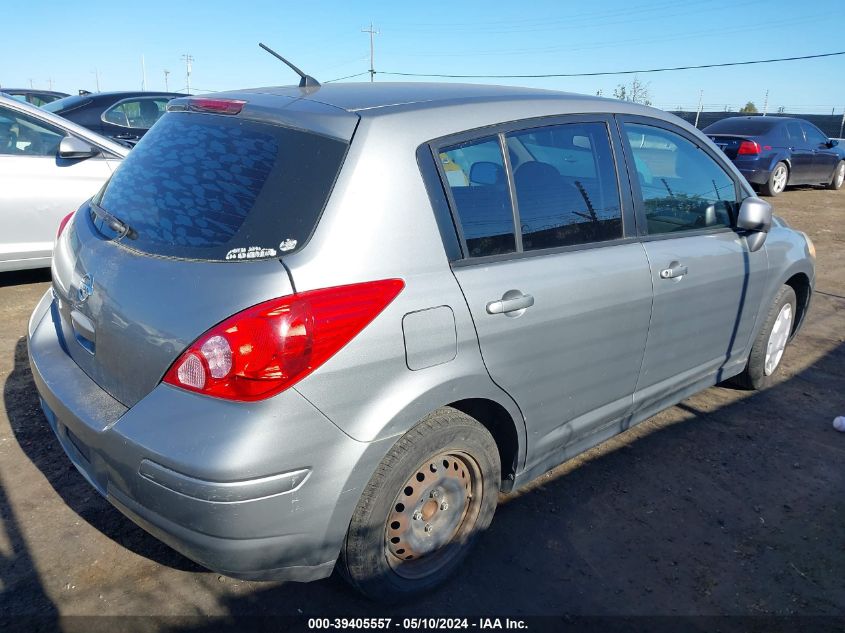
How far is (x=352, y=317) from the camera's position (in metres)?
2.15

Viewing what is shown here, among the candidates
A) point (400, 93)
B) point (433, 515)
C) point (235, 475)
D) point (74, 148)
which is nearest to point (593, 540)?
point (433, 515)

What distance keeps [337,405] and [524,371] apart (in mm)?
873

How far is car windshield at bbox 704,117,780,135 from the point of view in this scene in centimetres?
1346

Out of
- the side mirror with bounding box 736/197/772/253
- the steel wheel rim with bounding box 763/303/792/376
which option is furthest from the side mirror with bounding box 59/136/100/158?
the steel wheel rim with bounding box 763/303/792/376

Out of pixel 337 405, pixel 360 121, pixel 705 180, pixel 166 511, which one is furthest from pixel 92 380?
pixel 705 180

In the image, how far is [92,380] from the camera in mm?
2477

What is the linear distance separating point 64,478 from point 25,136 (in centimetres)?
373

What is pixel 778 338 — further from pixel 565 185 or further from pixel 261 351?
pixel 261 351

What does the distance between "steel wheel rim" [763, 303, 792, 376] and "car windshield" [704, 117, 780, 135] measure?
1001 cm

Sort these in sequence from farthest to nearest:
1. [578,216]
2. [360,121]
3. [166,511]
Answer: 1. [578,216]
2. [360,121]
3. [166,511]

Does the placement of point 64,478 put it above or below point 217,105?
below

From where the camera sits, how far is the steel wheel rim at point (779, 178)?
13.5 metres

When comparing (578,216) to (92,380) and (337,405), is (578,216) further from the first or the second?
(92,380)

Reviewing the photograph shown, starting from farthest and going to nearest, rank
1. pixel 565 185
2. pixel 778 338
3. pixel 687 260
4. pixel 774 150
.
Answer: pixel 774 150 → pixel 778 338 → pixel 687 260 → pixel 565 185
